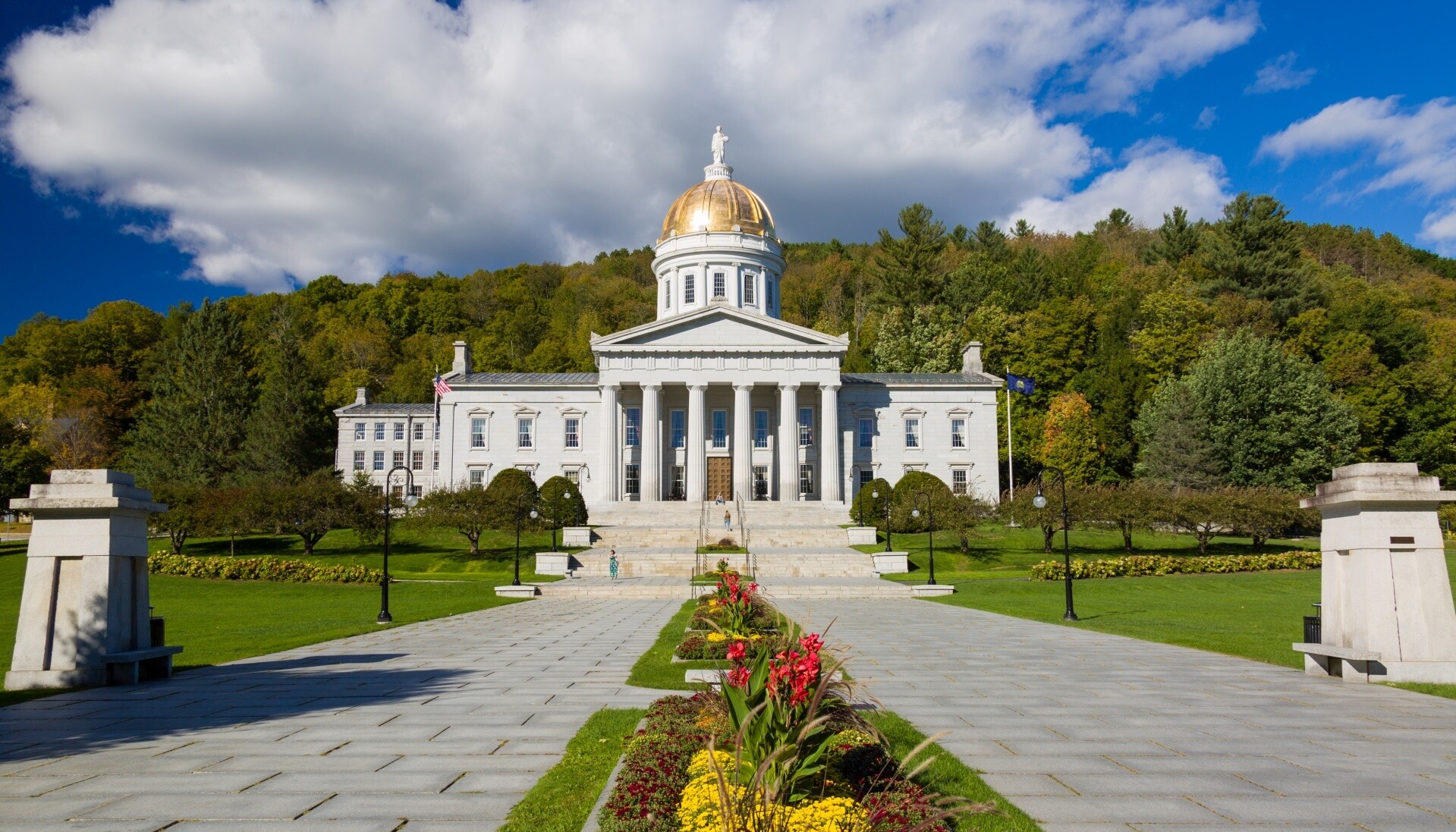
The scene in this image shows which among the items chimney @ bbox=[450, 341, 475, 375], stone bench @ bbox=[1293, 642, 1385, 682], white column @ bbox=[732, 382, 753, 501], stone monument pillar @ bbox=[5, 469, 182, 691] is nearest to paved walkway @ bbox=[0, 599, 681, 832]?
stone monument pillar @ bbox=[5, 469, 182, 691]

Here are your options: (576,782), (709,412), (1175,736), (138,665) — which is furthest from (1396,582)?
(709,412)

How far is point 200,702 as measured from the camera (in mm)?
10438

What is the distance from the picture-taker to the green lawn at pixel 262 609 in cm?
1650

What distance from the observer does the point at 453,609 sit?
24.7m

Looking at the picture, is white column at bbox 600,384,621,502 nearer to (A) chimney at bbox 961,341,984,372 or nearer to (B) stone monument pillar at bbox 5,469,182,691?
Answer: (A) chimney at bbox 961,341,984,372

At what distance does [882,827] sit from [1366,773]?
5.20 meters

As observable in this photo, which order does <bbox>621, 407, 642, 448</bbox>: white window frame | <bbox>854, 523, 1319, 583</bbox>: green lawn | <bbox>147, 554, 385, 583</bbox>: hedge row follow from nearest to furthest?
<bbox>147, 554, 385, 583</bbox>: hedge row, <bbox>854, 523, 1319, 583</bbox>: green lawn, <bbox>621, 407, 642, 448</bbox>: white window frame

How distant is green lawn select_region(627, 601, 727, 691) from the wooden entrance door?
42.3 meters

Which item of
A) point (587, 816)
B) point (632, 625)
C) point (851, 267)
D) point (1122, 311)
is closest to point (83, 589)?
point (587, 816)

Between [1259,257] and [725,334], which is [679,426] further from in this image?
[1259,257]

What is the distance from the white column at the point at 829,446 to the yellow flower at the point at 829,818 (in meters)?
51.6

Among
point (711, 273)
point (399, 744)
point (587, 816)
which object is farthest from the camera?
point (711, 273)

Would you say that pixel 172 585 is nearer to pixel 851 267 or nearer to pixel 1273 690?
pixel 1273 690

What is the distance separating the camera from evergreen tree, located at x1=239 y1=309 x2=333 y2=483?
2479 inches
